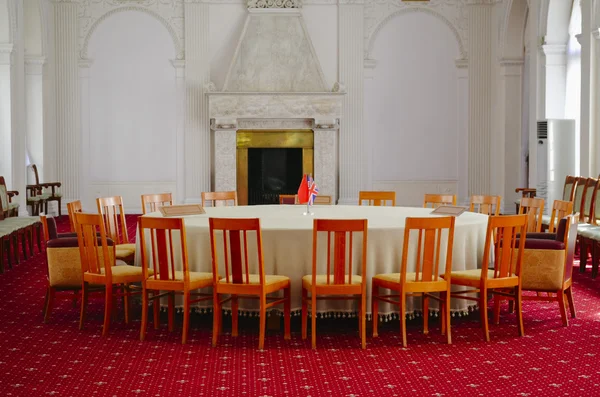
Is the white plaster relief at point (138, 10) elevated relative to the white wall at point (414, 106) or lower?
elevated

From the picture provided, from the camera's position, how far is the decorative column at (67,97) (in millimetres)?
15008

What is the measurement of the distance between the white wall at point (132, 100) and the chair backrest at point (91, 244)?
9315mm

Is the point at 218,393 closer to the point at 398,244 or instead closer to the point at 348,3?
the point at 398,244

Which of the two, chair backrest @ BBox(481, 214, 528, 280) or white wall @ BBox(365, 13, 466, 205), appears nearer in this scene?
chair backrest @ BBox(481, 214, 528, 280)

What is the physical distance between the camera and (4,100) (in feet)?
40.3

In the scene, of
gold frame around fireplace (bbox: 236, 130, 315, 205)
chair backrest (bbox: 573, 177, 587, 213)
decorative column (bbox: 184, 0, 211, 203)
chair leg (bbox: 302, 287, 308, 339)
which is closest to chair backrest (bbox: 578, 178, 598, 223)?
chair backrest (bbox: 573, 177, 587, 213)

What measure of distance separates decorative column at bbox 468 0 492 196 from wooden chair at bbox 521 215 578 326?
30.6 ft

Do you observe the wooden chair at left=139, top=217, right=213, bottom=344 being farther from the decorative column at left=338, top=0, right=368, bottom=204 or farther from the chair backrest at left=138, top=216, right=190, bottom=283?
the decorative column at left=338, top=0, right=368, bottom=204

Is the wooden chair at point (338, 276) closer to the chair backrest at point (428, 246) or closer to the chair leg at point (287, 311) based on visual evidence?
the chair leg at point (287, 311)

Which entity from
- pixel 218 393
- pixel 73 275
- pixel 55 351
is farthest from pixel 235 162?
pixel 218 393

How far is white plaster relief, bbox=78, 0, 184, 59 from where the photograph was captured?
49.5 ft

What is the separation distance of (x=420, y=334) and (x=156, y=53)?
10.7m

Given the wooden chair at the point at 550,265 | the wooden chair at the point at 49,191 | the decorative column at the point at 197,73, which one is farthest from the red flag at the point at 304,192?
the decorative column at the point at 197,73

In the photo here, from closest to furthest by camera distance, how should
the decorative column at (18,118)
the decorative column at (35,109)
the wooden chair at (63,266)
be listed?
1. the wooden chair at (63,266)
2. the decorative column at (18,118)
3. the decorative column at (35,109)
